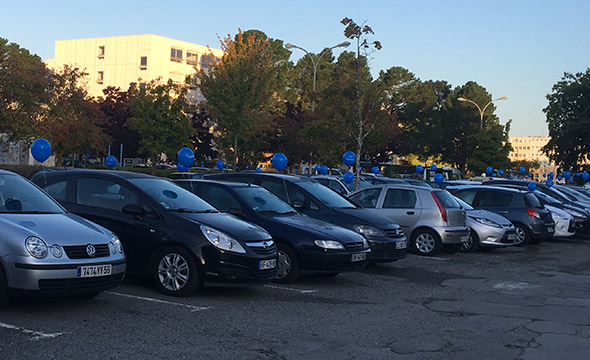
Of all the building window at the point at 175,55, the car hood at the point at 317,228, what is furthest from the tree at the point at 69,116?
the building window at the point at 175,55

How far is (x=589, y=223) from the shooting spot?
2131 centimetres

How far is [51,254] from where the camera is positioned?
7090 mm

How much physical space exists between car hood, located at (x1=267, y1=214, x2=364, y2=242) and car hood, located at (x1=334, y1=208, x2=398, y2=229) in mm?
1175

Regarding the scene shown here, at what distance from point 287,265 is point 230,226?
1.63 m

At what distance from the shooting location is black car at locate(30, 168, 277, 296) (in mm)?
8734

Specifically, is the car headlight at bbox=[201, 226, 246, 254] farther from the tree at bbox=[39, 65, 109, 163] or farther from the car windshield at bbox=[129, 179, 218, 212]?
the tree at bbox=[39, 65, 109, 163]

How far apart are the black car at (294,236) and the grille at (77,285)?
121 inches

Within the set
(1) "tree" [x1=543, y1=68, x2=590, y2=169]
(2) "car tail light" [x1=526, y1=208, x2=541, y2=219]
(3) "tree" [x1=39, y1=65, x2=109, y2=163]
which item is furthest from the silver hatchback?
(1) "tree" [x1=543, y1=68, x2=590, y2=169]

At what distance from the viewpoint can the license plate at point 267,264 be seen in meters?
8.91

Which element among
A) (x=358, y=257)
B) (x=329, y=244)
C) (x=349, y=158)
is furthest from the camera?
(x=349, y=158)

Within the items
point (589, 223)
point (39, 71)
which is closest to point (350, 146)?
point (39, 71)

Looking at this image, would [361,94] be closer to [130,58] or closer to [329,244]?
[329,244]


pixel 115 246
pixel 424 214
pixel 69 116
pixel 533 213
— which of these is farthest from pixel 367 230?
pixel 69 116

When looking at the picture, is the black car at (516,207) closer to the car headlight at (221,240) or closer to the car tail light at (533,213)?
the car tail light at (533,213)
